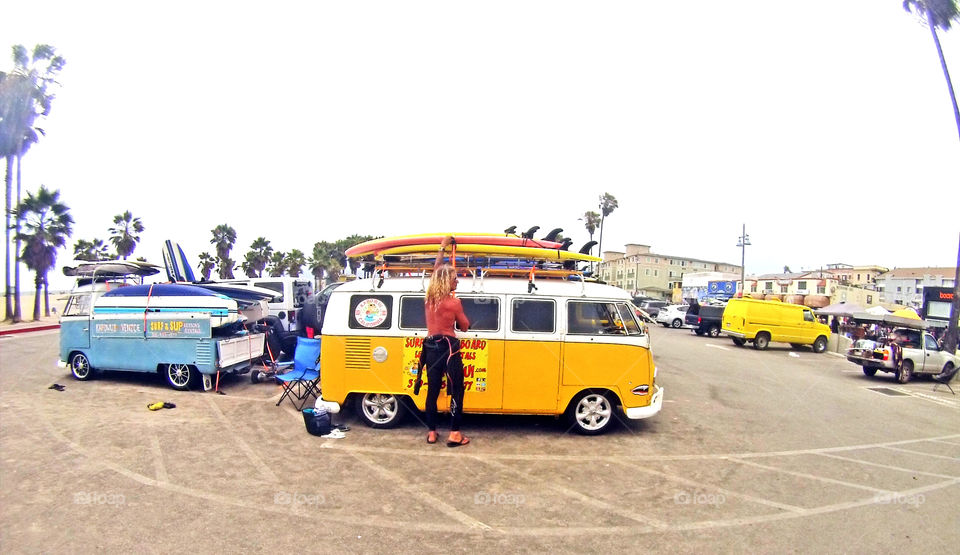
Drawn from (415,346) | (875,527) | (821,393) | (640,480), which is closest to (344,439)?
(415,346)

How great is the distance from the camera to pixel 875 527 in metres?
4.06

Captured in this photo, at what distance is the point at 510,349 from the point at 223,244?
1912 inches

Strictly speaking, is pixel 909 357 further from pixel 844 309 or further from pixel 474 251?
pixel 474 251

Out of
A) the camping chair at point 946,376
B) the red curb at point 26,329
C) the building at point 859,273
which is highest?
the building at point 859,273

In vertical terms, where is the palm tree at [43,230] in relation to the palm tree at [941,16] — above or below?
below

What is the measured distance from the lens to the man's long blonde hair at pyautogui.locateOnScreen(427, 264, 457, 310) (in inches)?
225

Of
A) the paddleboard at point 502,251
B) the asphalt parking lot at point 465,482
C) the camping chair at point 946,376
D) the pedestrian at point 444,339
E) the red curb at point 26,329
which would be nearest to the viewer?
the asphalt parking lot at point 465,482

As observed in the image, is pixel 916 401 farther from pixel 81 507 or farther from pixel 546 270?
pixel 81 507

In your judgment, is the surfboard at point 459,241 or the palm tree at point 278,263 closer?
the surfboard at point 459,241

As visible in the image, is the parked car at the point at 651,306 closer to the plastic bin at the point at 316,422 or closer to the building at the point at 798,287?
the building at the point at 798,287

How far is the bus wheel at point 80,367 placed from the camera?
937 centimetres

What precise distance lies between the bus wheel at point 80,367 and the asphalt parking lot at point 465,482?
42.2 inches

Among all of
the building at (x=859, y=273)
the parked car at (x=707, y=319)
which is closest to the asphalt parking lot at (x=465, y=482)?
the parked car at (x=707, y=319)

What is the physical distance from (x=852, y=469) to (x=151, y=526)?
7.25 meters
